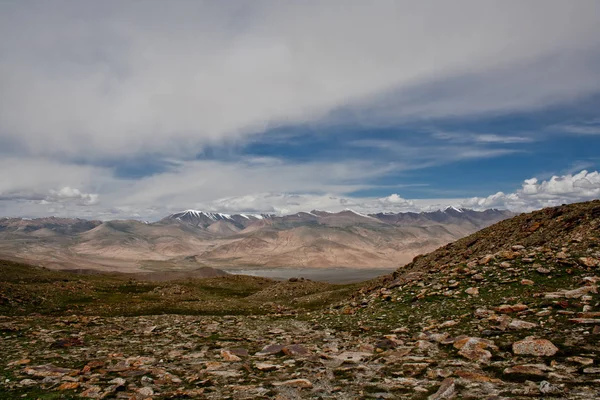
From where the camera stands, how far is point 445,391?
779cm

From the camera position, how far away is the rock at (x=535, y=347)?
9719mm

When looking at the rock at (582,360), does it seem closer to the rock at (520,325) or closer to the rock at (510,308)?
the rock at (520,325)

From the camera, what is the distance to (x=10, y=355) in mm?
13992

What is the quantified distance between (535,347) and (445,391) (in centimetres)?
403

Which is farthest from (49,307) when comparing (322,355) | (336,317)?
(322,355)

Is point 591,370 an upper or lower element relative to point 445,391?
upper

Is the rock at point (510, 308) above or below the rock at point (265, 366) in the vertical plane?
above

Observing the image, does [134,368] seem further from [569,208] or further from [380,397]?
[569,208]

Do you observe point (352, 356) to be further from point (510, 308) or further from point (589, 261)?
point (589, 261)

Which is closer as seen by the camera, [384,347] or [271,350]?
[384,347]

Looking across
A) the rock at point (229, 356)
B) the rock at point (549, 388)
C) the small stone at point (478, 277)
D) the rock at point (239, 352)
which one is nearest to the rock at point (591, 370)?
the rock at point (549, 388)

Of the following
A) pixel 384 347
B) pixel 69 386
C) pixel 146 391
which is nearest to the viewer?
pixel 146 391

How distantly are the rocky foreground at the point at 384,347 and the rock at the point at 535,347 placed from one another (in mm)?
47

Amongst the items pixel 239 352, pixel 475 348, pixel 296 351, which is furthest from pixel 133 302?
pixel 475 348
